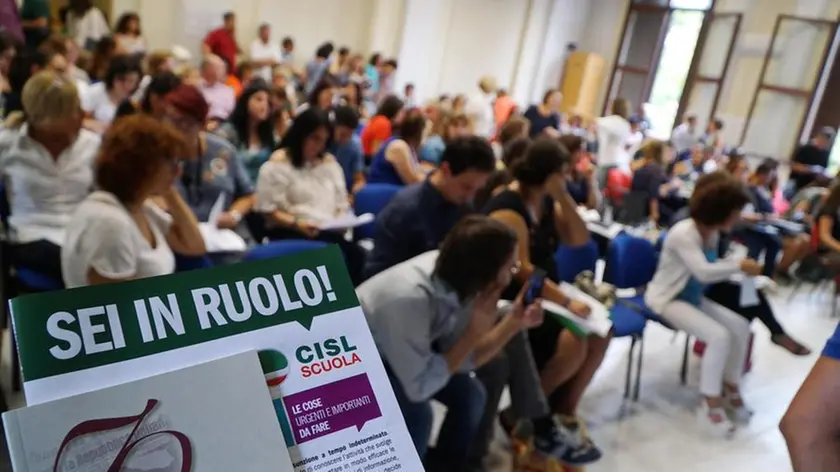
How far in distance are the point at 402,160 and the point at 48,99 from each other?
1.98m

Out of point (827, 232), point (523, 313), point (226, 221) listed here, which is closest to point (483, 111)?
point (827, 232)

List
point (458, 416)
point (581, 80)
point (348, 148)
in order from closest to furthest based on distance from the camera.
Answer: point (458, 416)
point (348, 148)
point (581, 80)

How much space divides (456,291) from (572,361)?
85 centimetres

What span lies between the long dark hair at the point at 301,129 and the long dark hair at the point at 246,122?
0.40m

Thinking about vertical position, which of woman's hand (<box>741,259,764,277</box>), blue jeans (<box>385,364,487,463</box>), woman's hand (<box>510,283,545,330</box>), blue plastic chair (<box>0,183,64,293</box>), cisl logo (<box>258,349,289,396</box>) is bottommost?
blue jeans (<box>385,364,487,463</box>)

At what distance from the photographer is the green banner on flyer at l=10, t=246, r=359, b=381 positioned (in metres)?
0.53

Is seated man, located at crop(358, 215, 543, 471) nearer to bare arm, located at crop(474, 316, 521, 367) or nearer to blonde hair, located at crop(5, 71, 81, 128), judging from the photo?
bare arm, located at crop(474, 316, 521, 367)

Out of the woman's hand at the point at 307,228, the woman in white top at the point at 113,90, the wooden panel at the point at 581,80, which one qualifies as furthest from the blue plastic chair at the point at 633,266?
the wooden panel at the point at 581,80

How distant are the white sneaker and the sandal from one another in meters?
0.60

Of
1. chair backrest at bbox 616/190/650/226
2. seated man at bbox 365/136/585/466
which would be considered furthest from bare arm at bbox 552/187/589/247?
chair backrest at bbox 616/190/650/226

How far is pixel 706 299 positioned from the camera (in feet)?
10.1

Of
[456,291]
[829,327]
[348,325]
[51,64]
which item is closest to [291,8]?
[51,64]

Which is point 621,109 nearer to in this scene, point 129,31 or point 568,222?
point 568,222

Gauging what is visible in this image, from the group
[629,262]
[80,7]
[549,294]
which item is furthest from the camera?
[80,7]
